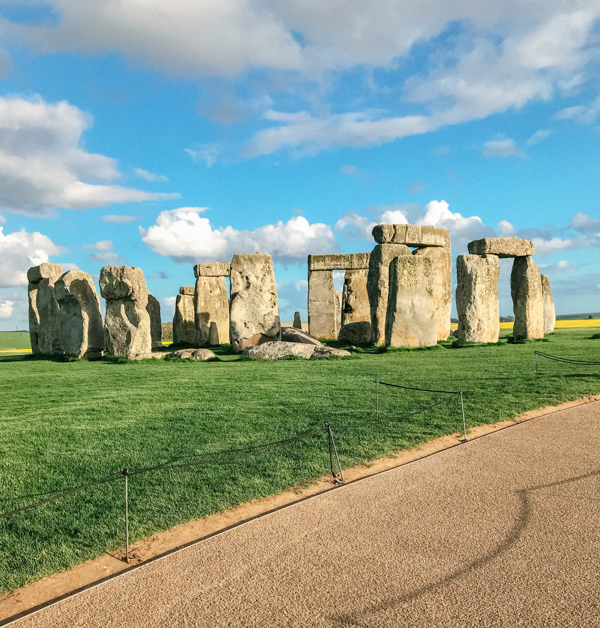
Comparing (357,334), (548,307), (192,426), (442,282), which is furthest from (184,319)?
(192,426)

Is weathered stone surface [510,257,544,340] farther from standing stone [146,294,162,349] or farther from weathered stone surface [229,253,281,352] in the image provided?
standing stone [146,294,162,349]

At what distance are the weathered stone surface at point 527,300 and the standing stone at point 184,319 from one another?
39.4 feet

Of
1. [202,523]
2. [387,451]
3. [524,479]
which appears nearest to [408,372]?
[387,451]

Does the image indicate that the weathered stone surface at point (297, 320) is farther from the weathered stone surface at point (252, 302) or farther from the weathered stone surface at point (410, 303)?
the weathered stone surface at point (410, 303)

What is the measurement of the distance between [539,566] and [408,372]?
7.32 metres

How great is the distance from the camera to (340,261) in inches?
870

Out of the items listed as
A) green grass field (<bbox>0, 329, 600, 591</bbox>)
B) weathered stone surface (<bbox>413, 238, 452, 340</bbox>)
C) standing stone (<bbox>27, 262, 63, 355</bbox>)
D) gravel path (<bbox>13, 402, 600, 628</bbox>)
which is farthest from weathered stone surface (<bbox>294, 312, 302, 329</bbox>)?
gravel path (<bbox>13, 402, 600, 628</bbox>)

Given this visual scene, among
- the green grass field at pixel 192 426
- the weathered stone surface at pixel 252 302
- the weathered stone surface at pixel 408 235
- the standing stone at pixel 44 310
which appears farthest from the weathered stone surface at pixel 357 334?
the standing stone at pixel 44 310

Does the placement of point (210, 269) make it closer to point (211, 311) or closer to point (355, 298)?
point (211, 311)

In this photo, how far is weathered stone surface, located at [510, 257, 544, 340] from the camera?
16062mm

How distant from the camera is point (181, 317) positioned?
2206 centimetres

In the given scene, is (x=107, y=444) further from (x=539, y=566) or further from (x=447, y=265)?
(x=447, y=265)

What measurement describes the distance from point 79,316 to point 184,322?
6.33 m

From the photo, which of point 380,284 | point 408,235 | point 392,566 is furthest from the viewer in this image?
point 408,235
